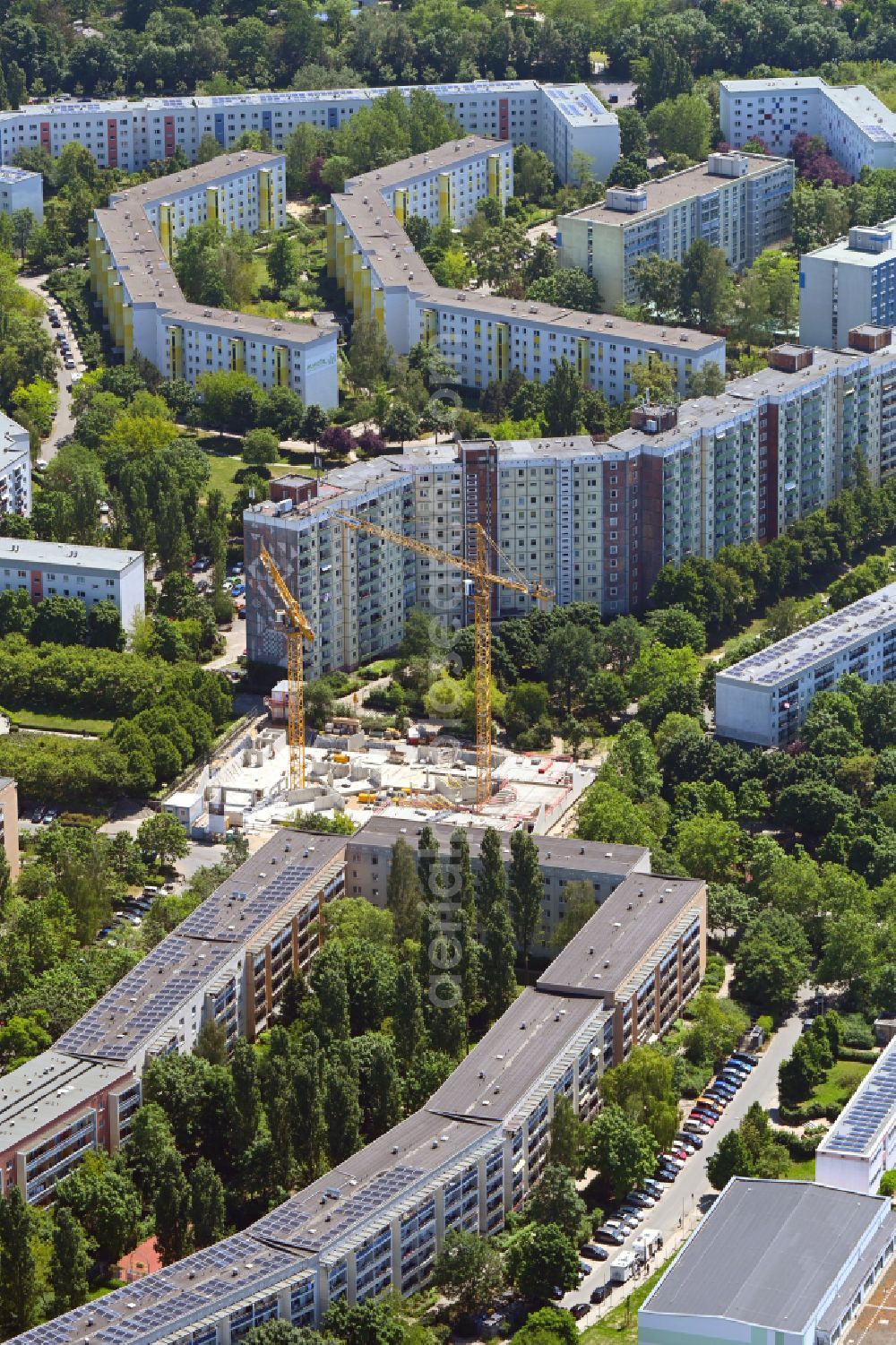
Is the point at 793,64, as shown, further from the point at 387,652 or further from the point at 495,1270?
the point at 495,1270

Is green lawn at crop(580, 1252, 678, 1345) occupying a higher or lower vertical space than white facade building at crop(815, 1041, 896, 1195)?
lower

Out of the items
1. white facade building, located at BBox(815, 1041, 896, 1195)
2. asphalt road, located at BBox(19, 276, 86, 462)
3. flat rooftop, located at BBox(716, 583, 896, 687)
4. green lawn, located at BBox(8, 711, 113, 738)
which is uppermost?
asphalt road, located at BBox(19, 276, 86, 462)

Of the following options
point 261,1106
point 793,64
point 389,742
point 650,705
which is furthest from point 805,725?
point 793,64

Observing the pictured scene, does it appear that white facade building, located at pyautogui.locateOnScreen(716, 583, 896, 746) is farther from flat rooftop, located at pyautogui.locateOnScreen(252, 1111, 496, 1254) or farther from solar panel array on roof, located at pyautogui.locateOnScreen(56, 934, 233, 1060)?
flat rooftop, located at pyautogui.locateOnScreen(252, 1111, 496, 1254)

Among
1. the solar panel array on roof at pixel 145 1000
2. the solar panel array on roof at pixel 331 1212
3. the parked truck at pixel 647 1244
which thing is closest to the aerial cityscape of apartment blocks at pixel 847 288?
the solar panel array on roof at pixel 145 1000

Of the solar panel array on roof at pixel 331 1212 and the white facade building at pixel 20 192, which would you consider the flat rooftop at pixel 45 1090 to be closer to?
the solar panel array on roof at pixel 331 1212

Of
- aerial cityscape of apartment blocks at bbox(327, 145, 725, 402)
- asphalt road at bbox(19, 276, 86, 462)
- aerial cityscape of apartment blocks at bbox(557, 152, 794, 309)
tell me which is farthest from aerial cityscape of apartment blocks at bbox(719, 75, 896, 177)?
asphalt road at bbox(19, 276, 86, 462)

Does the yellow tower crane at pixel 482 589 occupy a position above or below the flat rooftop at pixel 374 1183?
above
